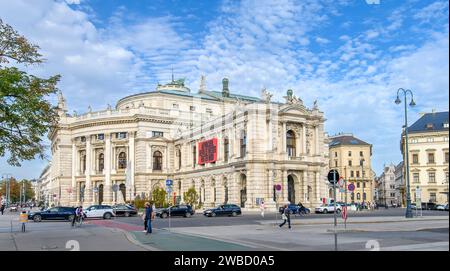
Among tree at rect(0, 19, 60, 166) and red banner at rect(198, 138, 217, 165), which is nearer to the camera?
tree at rect(0, 19, 60, 166)

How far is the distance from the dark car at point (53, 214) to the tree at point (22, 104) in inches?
1011

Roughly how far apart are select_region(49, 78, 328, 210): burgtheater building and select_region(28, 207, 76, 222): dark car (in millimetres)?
22354

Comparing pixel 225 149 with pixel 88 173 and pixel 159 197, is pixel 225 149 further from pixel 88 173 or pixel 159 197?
pixel 88 173

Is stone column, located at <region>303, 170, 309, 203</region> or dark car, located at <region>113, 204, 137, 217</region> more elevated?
stone column, located at <region>303, 170, 309, 203</region>

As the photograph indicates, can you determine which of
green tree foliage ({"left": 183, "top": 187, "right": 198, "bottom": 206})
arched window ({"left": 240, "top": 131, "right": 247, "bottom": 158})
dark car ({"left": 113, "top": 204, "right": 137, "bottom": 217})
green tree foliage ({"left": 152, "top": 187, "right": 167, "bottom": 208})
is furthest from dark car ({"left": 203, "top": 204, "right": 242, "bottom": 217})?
green tree foliage ({"left": 152, "top": 187, "right": 167, "bottom": 208})

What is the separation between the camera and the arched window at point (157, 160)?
9569 cm

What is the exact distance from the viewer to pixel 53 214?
163 ft

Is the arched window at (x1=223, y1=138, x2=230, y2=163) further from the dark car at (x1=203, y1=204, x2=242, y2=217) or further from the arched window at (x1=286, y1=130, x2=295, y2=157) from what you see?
the dark car at (x1=203, y1=204, x2=242, y2=217)

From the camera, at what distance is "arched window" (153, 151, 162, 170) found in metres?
95.7

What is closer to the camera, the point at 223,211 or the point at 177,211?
the point at 177,211

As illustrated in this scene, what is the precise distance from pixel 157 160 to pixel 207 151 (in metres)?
18.5

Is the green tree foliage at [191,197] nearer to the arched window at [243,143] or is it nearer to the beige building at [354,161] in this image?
the arched window at [243,143]

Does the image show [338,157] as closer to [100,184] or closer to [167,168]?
[167,168]

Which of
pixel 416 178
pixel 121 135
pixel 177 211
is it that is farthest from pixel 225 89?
pixel 416 178
